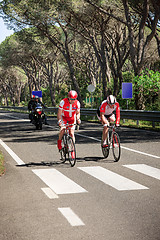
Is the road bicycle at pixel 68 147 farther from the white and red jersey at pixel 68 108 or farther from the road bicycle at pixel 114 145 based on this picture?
the road bicycle at pixel 114 145

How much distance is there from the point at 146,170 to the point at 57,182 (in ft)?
6.85

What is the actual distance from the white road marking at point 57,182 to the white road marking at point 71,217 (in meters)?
1.04

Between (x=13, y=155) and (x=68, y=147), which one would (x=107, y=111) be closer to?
(x=68, y=147)

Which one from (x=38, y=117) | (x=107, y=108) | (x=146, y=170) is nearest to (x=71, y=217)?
(x=146, y=170)

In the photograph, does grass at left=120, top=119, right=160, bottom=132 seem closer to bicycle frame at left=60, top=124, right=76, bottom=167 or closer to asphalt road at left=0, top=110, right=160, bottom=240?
asphalt road at left=0, top=110, right=160, bottom=240

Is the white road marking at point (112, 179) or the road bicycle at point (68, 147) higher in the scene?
the road bicycle at point (68, 147)

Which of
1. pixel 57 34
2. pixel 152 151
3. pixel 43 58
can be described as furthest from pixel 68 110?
pixel 43 58

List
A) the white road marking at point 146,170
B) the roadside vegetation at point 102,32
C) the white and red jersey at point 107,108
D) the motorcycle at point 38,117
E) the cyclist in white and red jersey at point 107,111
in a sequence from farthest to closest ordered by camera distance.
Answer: the roadside vegetation at point 102,32 < the motorcycle at point 38,117 < the white and red jersey at point 107,108 < the cyclist in white and red jersey at point 107,111 < the white road marking at point 146,170

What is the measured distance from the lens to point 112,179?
7539 mm

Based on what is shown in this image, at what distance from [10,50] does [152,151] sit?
4023cm

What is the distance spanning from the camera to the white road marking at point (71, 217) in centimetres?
491

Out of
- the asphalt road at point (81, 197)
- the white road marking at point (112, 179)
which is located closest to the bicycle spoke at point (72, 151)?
the asphalt road at point (81, 197)

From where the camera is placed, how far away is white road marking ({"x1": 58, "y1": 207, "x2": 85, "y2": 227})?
4911 millimetres

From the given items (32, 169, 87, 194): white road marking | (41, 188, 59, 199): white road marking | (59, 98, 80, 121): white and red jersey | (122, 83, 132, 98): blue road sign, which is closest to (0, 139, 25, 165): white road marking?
(32, 169, 87, 194): white road marking
